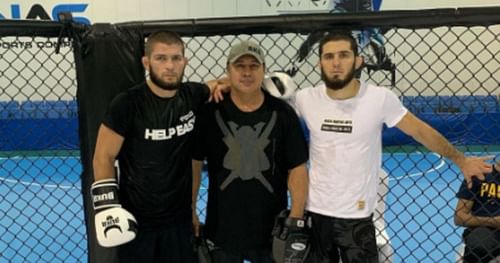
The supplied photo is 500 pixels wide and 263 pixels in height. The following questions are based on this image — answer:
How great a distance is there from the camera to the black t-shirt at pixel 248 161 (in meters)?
2.21

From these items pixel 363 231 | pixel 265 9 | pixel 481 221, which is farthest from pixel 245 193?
pixel 265 9

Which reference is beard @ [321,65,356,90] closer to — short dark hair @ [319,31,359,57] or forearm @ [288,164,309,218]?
short dark hair @ [319,31,359,57]

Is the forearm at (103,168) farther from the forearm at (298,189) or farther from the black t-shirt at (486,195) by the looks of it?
the black t-shirt at (486,195)

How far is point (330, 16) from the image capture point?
2168 mm

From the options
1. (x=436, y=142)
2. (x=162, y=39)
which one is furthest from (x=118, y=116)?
(x=436, y=142)

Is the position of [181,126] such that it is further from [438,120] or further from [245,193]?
[438,120]

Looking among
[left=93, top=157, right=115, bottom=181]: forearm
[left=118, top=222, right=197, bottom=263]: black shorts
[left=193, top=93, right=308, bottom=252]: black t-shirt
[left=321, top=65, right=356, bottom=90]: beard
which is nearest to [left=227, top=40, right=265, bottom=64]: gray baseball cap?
[left=193, top=93, right=308, bottom=252]: black t-shirt

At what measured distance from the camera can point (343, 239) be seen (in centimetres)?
226

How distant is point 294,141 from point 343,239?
49 cm

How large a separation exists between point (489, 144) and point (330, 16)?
5.60 meters

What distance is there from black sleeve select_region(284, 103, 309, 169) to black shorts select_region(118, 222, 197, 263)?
0.58 metres

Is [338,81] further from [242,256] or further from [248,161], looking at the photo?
[242,256]

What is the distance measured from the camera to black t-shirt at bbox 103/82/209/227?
2.15 m

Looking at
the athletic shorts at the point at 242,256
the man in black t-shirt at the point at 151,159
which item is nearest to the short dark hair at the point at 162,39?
the man in black t-shirt at the point at 151,159
